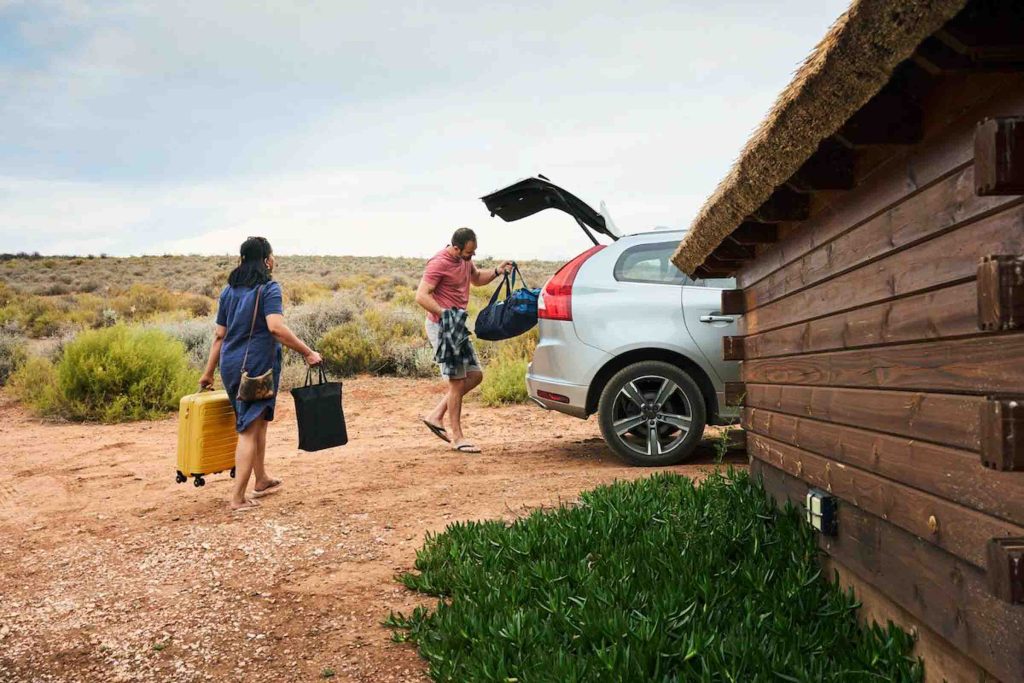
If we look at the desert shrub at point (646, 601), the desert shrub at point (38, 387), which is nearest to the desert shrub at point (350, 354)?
the desert shrub at point (38, 387)

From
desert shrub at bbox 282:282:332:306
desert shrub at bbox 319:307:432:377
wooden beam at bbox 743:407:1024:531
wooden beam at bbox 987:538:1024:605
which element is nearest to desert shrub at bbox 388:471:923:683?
wooden beam at bbox 743:407:1024:531

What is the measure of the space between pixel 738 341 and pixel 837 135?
3.10m

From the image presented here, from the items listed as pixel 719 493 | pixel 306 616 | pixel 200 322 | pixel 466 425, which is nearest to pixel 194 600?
pixel 306 616

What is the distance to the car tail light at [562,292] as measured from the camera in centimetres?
797

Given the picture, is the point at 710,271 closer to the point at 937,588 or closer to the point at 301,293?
the point at 937,588

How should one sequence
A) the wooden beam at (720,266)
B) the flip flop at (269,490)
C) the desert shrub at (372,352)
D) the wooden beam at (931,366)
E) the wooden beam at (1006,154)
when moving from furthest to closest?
the desert shrub at (372,352)
the flip flop at (269,490)
the wooden beam at (720,266)
the wooden beam at (931,366)
the wooden beam at (1006,154)

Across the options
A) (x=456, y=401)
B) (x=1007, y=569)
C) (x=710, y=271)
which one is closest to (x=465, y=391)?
(x=456, y=401)

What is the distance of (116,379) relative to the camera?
46.1 ft

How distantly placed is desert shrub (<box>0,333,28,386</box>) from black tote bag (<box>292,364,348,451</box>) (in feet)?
43.1

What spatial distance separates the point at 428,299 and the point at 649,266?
220cm

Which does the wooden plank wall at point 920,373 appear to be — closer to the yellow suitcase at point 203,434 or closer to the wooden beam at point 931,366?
the wooden beam at point 931,366

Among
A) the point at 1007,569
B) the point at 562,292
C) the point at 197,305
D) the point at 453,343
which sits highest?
the point at 197,305

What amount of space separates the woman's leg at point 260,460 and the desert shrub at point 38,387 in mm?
8201

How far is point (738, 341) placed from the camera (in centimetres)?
627
